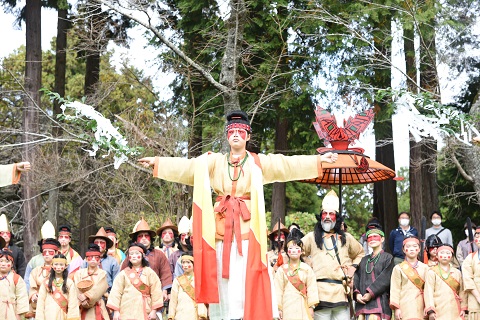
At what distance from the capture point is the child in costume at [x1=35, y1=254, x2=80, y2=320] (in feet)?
32.4

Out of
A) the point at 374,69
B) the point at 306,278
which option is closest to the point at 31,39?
the point at 374,69

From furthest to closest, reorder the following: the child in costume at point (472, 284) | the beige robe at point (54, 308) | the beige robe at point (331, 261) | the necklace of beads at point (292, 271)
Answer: the beige robe at point (54, 308) < the child in costume at point (472, 284) < the necklace of beads at point (292, 271) < the beige robe at point (331, 261)

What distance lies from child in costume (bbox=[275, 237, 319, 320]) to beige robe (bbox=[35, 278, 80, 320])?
2432mm

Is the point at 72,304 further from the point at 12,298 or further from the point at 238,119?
the point at 238,119

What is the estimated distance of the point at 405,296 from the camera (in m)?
9.14

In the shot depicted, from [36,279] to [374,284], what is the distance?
4272mm

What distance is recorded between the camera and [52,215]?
62.4 ft

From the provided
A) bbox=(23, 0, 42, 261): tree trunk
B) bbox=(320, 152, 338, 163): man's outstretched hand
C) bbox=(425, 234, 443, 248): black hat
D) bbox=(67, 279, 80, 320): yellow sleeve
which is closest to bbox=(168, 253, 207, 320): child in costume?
bbox=(67, 279, 80, 320): yellow sleeve

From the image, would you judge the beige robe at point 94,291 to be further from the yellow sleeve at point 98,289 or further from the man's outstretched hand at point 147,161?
the man's outstretched hand at point 147,161

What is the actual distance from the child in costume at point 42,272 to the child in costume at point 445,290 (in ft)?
15.1

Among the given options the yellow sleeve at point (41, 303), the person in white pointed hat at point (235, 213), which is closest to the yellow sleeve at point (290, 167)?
the person in white pointed hat at point (235, 213)

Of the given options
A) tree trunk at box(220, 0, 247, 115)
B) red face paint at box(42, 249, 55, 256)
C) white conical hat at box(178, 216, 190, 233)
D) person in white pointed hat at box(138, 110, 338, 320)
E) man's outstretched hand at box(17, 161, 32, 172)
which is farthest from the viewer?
tree trunk at box(220, 0, 247, 115)

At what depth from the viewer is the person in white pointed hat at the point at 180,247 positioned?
1114 cm

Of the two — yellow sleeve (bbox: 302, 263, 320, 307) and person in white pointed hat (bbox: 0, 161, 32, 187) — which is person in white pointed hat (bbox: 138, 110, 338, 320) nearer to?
person in white pointed hat (bbox: 0, 161, 32, 187)
